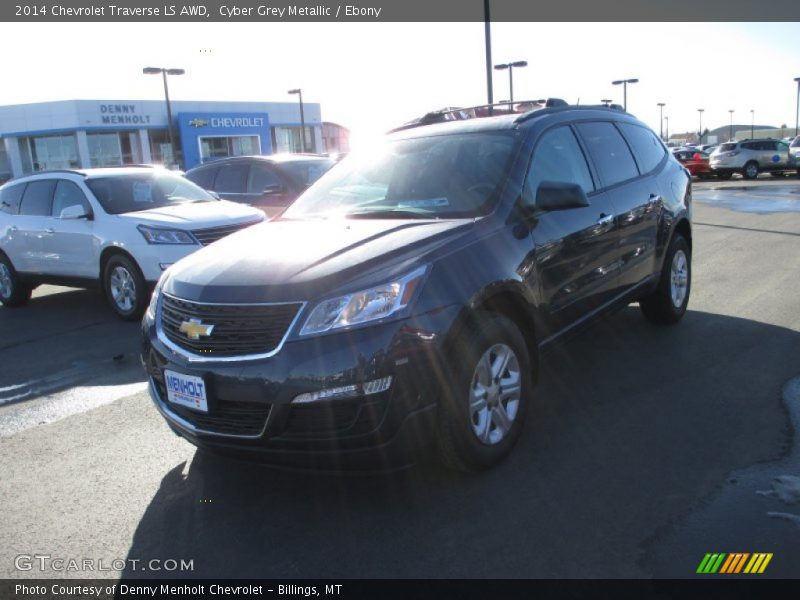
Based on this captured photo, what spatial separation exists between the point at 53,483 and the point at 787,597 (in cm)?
356

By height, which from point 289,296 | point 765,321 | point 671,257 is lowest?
point 765,321

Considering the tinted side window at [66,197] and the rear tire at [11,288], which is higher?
the tinted side window at [66,197]

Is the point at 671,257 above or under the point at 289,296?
under

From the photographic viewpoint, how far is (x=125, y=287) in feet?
25.2

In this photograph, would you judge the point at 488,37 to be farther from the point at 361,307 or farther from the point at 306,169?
the point at 361,307

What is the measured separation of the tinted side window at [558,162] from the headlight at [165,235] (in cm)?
437

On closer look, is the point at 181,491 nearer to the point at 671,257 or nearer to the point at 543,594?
the point at 543,594

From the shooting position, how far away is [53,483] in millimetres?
3777

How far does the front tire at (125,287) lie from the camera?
748 cm

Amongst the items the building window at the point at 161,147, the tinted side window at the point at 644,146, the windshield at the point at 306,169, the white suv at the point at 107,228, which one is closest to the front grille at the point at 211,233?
the white suv at the point at 107,228

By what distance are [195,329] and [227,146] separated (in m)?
53.1

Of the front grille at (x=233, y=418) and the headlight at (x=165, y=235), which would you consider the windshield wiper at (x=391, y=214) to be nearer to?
the front grille at (x=233, y=418)

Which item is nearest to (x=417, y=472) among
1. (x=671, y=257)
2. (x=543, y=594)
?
(x=543, y=594)

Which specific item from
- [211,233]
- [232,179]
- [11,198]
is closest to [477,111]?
[211,233]
